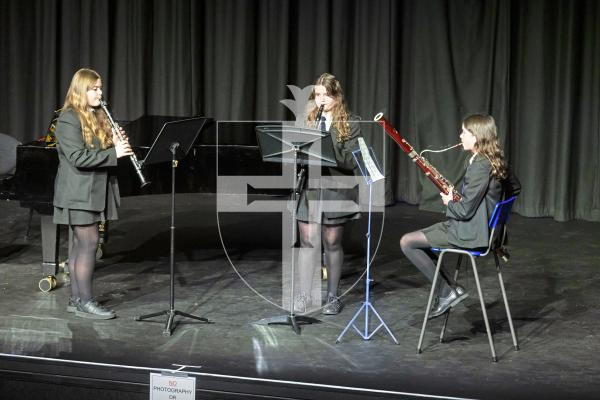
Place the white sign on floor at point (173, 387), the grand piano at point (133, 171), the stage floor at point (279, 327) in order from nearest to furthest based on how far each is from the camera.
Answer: the white sign on floor at point (173, 387), the stage floor at point (279, 327), the grand piano at point (133, 171)

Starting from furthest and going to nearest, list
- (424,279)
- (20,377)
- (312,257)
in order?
(424,279) < (312,257) < (20,377)

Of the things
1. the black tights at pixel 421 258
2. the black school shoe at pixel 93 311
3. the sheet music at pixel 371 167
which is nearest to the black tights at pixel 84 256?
the black school shoe at pixel 93 311

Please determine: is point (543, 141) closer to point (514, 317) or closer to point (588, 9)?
point (588, 9)

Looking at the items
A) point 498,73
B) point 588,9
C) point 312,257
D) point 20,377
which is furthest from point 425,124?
point 20,377

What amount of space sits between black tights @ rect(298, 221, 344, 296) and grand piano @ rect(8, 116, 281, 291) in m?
0.72

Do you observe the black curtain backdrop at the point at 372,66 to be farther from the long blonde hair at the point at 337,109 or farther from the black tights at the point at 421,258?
the black tights at the point at 421,258

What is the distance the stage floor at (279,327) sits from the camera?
4.56 meters

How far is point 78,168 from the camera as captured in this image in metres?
5.55

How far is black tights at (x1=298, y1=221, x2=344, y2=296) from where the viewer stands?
19.5 feet

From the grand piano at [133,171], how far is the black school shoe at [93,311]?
615 mm

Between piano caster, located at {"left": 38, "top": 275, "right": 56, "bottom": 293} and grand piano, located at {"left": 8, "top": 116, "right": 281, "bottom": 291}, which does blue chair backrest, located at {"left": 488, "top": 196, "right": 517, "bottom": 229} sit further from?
piano caster, located at {"left": 38, "top": 275, "right": 56, "bottom": 293}

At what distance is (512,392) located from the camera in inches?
178

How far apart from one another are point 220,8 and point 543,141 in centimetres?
343

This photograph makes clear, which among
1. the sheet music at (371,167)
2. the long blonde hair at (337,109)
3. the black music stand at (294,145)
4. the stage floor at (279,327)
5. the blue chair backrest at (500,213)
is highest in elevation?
the long blonde hair at (337,109)
